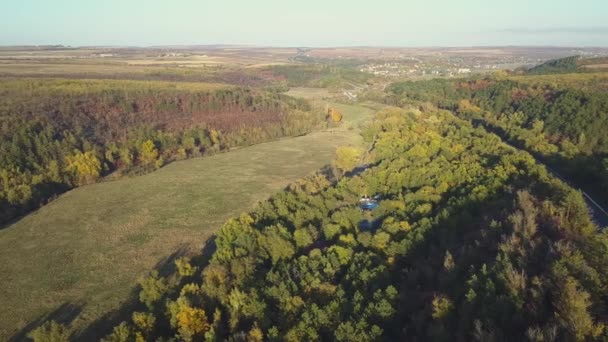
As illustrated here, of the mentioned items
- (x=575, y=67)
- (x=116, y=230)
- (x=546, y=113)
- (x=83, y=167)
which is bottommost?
(x=116, y=230)

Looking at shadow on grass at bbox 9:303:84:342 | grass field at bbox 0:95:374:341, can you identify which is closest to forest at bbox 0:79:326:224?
grass field at bbox 0:95:374:341

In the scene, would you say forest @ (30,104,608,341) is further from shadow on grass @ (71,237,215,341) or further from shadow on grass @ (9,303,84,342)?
shadow on grass @ (9,303,84,342)

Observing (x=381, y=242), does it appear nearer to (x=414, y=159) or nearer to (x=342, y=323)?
(x=342, y=323)

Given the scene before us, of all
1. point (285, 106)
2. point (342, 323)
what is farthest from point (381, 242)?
point (285, 106)

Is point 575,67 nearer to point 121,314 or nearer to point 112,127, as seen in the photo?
point 112,127

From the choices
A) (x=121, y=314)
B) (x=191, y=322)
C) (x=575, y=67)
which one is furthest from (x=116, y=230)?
(x=575, y=67)
